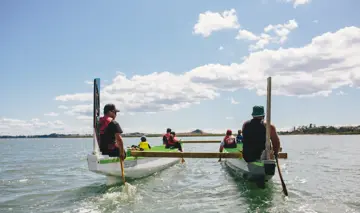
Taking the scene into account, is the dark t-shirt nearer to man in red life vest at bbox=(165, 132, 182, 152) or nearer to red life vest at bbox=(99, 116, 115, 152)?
red life vest at bbox=(99, 116, 115, 152)

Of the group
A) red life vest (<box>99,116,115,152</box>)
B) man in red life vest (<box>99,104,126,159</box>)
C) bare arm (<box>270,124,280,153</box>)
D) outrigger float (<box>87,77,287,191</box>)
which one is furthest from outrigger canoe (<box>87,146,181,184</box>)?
bare arm (<box>270,124,280,153</box>)

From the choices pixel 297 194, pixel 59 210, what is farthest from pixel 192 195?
pixel 59 210

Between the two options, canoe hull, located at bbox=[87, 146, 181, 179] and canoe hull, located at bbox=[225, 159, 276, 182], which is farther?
canoe hull, located at bbox=[87, 146, 181, 179]

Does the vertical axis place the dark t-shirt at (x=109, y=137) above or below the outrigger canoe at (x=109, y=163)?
above

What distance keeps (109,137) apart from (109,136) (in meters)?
0.04

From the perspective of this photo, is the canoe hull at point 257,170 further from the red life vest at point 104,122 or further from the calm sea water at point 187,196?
the red life vest at point 104,122

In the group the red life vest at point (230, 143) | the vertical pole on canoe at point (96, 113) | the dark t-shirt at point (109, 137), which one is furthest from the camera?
the red life vest at point (230, 143)

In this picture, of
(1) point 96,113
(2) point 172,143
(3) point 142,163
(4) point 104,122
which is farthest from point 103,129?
(2) point 172,143

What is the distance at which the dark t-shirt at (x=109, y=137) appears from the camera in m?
9.73

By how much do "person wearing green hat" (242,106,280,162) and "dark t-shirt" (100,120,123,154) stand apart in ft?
13.7

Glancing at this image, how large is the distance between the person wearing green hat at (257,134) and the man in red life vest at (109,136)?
13.7 ft

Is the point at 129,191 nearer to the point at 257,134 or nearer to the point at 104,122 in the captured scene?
the point at 104,122

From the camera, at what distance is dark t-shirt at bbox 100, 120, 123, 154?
9.73 meters

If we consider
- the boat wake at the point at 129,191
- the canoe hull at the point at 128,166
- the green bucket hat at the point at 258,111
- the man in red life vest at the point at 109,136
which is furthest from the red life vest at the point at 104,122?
the green bucket hat at the point at 258,111
